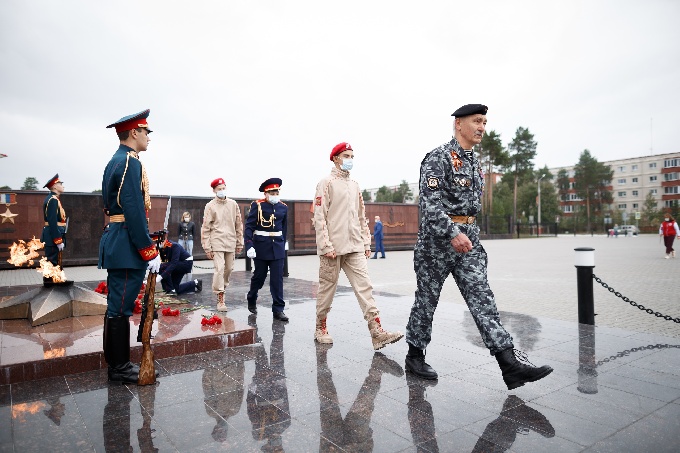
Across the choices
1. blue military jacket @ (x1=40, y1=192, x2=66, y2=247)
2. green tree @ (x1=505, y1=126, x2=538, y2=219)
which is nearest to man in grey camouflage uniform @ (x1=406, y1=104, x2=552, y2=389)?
blue military jacket @ (x1=40, y1=192, x2=66, y2=247)

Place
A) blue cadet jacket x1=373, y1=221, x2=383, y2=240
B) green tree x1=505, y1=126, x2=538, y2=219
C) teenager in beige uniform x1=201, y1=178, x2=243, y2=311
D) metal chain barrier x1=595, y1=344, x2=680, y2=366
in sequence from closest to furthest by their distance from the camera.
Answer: metal chain barrier x1=595, y1=344, x2=680, y2=366 → teenager in beige uniform x1=201, y1=178, x2=243, y2=311 → blue cadet jacket x1=373, y1=221, x2=383, y2=240 → green tree x1=505, y1=126, x2=538, y2=219

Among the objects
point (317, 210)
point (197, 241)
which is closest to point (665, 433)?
point (317, 210)

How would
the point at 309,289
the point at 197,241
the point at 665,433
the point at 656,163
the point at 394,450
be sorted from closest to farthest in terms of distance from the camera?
the point at 394,450 < the point at 665,433 < the point at 309,289 < the point at 197,241 < the point at 656,163

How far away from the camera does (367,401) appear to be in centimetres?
325

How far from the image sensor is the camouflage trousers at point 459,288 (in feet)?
11.3

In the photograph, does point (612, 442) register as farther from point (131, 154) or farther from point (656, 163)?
point (656, 163)

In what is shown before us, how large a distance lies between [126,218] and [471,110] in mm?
2905

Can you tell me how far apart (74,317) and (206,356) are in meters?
2.25

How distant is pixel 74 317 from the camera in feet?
18.4

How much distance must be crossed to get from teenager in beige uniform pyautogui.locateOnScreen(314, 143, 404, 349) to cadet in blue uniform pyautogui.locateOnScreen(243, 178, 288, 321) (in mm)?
1505

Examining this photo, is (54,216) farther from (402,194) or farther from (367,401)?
(402,194)

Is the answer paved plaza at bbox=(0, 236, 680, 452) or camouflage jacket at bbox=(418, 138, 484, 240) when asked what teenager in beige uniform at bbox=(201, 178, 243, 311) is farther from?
camouflage jacket at bbox=(418, 138, 484, 240)

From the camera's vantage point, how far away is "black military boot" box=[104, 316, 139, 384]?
3.66 metres

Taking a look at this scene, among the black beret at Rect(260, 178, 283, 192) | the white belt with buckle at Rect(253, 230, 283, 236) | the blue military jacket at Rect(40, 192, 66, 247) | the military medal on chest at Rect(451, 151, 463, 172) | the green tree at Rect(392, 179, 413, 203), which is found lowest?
the white belt with buckle at Rect(253, 230, 283, 236)
